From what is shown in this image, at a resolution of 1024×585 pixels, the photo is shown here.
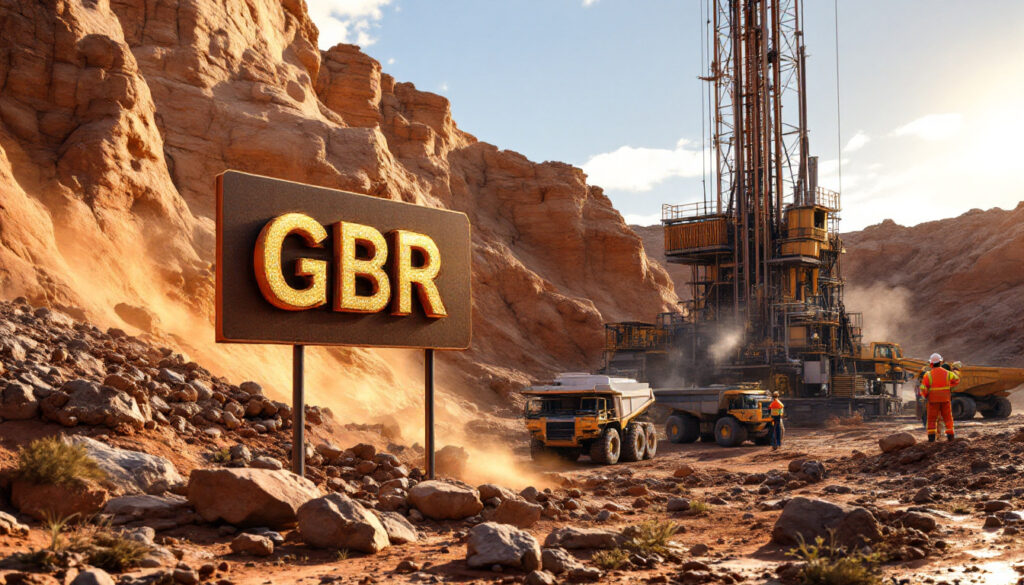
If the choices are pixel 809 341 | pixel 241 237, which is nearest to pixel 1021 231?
pixel 809 341

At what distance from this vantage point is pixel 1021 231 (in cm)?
7881

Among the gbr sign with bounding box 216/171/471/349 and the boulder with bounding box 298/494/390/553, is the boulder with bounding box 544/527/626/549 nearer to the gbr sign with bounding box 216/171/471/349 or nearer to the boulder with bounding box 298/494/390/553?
the boulder with bounding box 298/494/390/553

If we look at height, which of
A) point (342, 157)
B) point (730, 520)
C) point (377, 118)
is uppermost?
point (377, 118)

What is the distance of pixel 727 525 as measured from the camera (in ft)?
40.5

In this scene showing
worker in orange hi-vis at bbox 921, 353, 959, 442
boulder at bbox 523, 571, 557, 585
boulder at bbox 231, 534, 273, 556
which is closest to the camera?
boulder at bbox 523, 571, 557, 585

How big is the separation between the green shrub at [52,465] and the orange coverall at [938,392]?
1587 cm

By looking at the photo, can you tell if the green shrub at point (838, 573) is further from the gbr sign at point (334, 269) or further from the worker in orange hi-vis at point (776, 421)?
the worker in orange hi-vis at point (776, 421)

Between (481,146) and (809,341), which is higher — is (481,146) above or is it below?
above

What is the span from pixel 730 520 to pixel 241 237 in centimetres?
816

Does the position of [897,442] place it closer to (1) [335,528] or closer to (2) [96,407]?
(1) [335,528]

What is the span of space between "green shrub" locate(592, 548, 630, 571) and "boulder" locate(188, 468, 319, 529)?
11.6 ft

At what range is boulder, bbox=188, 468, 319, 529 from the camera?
9523 mm

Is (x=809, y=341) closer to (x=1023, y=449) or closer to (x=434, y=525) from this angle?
(x=1023, y=449)

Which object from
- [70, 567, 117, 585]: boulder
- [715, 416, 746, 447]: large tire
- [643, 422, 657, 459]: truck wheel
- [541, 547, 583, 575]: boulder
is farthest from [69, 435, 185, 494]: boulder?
[715, 416, 746, 447]: large tire
